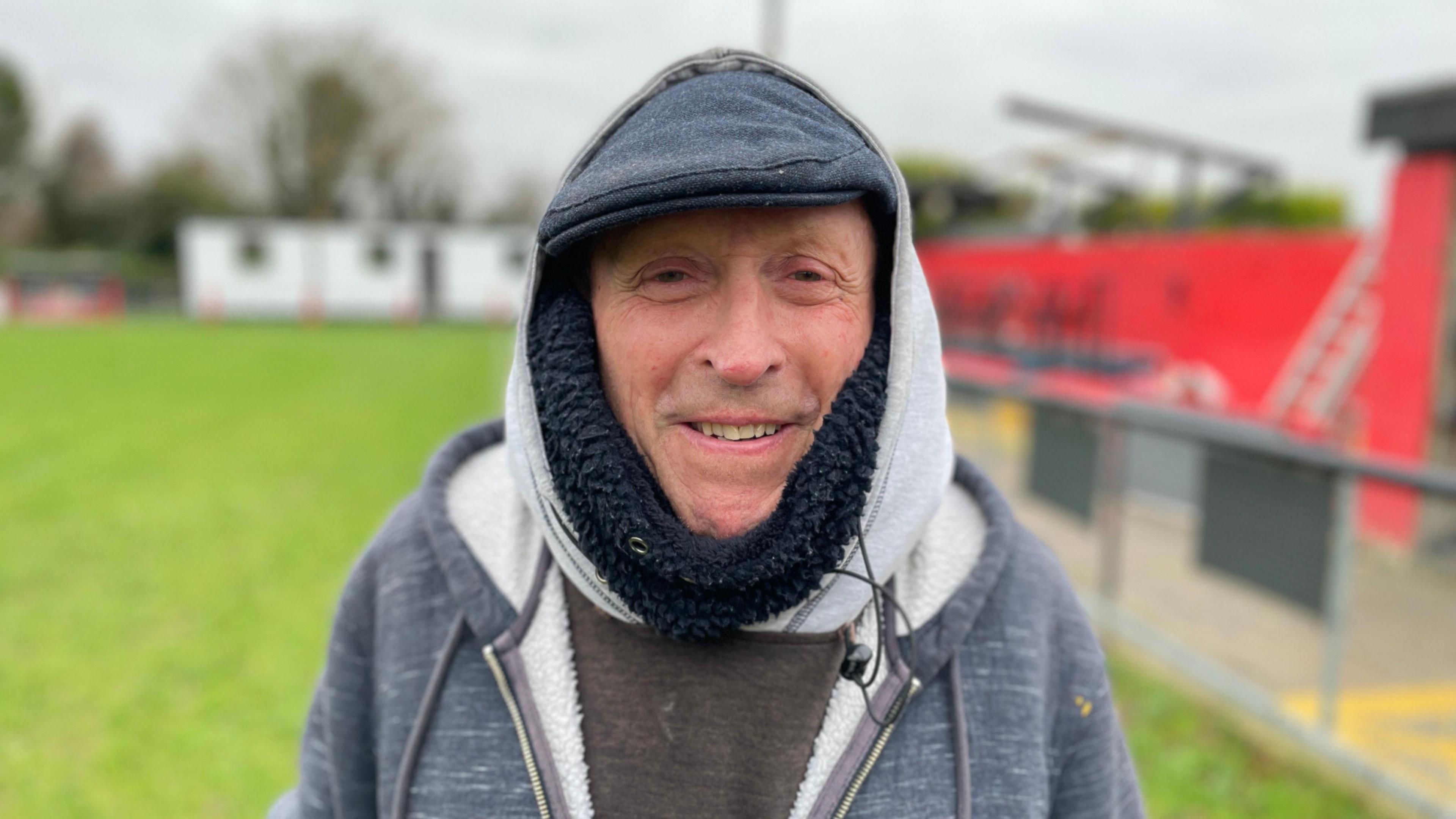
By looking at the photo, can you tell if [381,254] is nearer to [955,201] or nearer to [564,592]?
[955,201]

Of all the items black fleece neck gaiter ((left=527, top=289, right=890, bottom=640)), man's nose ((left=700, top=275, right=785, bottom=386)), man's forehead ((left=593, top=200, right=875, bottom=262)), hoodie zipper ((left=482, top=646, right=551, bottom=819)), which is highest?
man's forehead ((left=593, top=200, right=875, bottom=262))

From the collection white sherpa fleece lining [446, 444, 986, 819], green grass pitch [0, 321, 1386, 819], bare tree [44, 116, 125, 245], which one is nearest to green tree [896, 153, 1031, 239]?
green grass pitch [0, 321, 1386, 819]

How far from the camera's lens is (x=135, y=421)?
10781 millimetres

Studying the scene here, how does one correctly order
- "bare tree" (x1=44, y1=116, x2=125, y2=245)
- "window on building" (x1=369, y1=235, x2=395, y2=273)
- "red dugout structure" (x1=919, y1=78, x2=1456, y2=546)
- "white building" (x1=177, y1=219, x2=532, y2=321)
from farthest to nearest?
1. "bare tree" (x1=44, y1=116, x2=125, y2=245)
2. "window on building" (x1=369, y1=235, x2=395, y2=273)
3. "white building" (x1=177, y1=219, x2=532, y2=321)
4. "red dugout structure" (x1=919, y1=78, x2=1456, y2=546)

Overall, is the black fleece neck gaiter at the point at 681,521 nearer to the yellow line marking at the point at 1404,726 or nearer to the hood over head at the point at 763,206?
the hood over head at the point at 763,206

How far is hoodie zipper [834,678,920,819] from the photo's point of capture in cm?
118

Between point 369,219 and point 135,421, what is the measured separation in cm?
3197

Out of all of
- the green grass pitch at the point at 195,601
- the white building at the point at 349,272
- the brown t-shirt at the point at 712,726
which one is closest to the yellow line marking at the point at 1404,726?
the green grass pitch at the point at 195,601

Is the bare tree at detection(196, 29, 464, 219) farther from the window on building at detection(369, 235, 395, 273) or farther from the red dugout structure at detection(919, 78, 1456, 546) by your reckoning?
the red dugout structure at detection(919, 78, 1456, 546)

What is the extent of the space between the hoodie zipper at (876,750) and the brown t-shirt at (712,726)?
0.06 meters

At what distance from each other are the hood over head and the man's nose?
100mm

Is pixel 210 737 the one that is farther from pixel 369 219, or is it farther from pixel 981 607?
pixel 369 219

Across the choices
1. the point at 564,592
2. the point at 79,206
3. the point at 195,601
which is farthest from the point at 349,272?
the point at 564,592

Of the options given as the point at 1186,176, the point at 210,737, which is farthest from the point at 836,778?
the point at 1186,176
